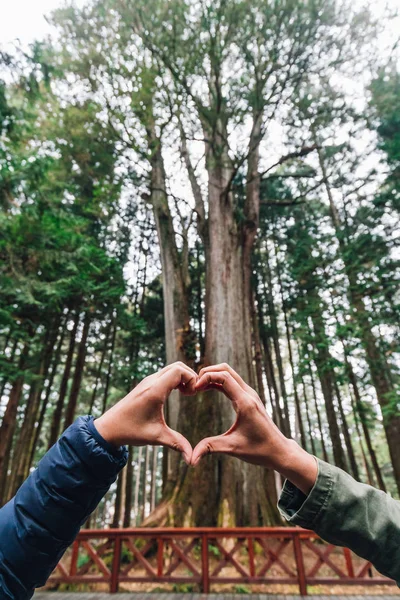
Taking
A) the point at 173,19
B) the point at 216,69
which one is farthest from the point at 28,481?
the point at 173,19

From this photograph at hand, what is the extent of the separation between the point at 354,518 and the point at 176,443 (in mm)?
508

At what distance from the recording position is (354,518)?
2.89ft

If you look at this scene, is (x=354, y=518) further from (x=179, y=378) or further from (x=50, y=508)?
(x=50, y=508)

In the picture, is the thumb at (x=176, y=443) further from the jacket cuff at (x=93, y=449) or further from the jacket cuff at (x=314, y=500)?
the jacket cuff at (x=314, y=500)

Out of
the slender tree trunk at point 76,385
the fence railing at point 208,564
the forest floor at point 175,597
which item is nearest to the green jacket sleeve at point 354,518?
the fence railing at point 208,564

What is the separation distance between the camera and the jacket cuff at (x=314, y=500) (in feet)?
2.94

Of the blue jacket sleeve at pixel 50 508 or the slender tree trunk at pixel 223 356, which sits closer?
the blue jacket sleeve at pixel 50 508

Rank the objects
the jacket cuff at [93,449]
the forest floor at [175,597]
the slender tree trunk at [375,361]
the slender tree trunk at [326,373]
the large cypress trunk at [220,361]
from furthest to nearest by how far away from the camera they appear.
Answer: the slender tree trunk at [326,373]
the slender tree trunk at [375,361]
the large cypress trunk at [220,361]
the forest floor at [175,597]
the jacket cuff at [93,449]

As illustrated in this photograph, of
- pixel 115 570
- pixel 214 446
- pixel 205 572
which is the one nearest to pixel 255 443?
pixel 214 446

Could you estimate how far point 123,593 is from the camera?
479 cm

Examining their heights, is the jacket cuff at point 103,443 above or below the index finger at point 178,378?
below

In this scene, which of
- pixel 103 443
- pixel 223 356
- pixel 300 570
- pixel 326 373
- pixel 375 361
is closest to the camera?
pixel 103 443

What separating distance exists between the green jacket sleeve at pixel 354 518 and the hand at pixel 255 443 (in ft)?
0.14

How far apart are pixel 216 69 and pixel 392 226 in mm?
5862
